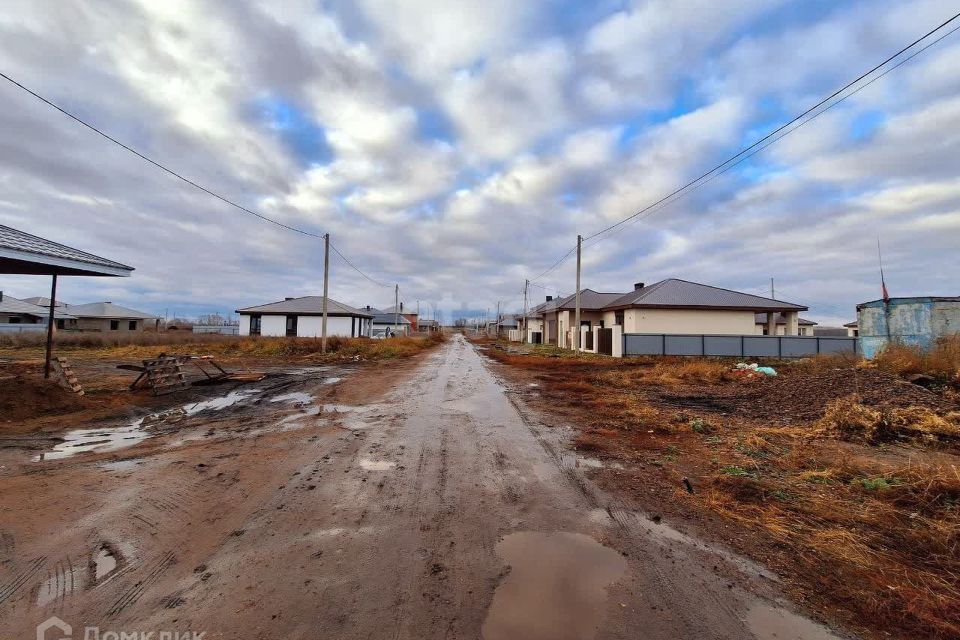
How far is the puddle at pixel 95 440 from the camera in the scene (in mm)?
5789

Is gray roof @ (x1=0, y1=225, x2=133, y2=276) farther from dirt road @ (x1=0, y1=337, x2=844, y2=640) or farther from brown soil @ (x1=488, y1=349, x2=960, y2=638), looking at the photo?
brown soil @ (x1=488, y1=349, x2=960, y2=638)

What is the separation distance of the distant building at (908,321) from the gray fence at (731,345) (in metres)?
8.15

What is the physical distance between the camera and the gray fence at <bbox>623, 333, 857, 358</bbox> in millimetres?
23125

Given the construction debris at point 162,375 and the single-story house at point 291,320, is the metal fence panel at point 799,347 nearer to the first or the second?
the construction debris at point 162,375

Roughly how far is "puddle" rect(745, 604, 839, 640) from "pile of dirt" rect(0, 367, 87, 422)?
11.6 m

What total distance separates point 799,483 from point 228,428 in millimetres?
8800

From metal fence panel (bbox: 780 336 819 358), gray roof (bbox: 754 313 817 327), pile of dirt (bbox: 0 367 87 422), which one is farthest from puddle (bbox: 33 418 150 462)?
gray roof (bbox: 754 313 817 327)

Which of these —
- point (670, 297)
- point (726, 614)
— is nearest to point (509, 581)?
point (726, 614)

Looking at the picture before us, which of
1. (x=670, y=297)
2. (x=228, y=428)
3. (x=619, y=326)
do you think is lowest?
(x=228, y=428)

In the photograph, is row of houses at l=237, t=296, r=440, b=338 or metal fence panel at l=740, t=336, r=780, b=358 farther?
row of houses at l=237, t=296, r=440, b=338

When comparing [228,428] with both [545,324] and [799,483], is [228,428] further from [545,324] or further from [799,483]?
[545,324]

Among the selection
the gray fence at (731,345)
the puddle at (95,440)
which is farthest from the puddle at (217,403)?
the gray fence at (731,345)

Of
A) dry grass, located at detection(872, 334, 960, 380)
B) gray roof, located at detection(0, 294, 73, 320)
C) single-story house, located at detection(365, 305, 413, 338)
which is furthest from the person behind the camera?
single-story house, located at detection(365, 305, 413, 338)

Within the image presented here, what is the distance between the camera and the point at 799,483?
476 cm
